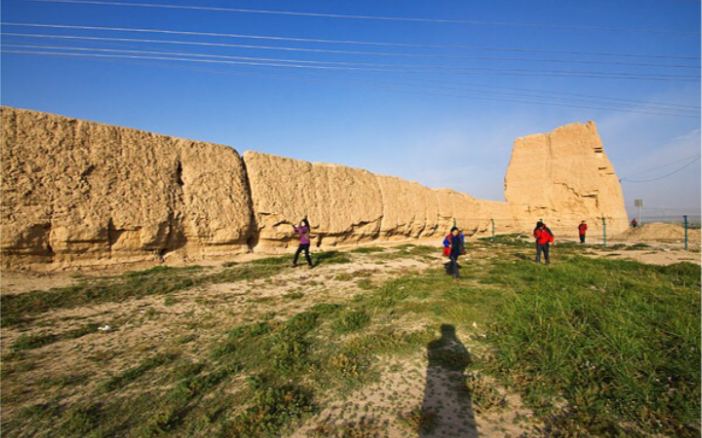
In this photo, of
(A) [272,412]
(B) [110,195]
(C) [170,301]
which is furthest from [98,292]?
(A) [272,412]

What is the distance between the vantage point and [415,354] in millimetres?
3578

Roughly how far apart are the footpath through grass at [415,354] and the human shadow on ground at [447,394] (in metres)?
0.09

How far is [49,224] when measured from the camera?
722 centimetres

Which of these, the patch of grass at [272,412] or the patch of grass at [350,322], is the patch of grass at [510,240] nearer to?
the patch of grass at [350,322]

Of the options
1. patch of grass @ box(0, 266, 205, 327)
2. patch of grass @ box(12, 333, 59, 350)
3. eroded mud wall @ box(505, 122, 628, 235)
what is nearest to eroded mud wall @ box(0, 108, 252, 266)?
patch of grass @ box(0, 266, 205, 327)

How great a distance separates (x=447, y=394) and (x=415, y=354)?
77 centimetres

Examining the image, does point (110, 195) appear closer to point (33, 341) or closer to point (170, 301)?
point (170, 301)

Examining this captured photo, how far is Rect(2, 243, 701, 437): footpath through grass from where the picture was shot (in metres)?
2.41

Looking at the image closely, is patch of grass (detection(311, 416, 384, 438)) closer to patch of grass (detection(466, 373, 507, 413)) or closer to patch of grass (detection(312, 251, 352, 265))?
patch of grass (detection(466, 373, 507, 413))

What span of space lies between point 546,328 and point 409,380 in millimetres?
2101

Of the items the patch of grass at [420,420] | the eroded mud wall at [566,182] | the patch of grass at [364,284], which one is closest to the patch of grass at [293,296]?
the patch of grass at [364,284]

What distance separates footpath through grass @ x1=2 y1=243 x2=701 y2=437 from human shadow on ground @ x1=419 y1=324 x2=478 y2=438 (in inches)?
3.5

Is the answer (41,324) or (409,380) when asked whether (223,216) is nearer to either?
(41,324)

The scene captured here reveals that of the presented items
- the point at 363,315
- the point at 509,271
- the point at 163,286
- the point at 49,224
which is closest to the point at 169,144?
the point at 49,224
